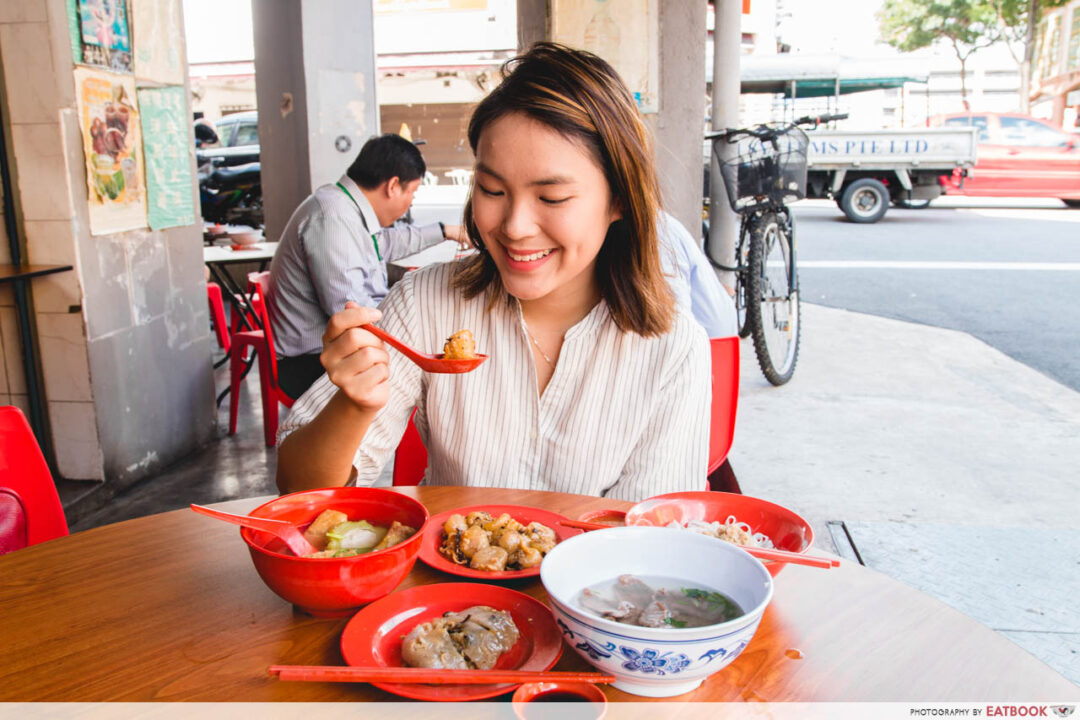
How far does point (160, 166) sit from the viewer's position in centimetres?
361

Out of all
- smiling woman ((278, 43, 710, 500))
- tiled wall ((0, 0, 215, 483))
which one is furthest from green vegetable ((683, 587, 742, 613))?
tiled wall ((0, 0, 215, 483))

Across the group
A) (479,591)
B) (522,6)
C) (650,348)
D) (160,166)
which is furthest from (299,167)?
(479,591)

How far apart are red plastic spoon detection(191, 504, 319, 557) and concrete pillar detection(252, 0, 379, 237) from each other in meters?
5.42

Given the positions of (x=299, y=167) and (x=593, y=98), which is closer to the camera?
(x=593, y=98)

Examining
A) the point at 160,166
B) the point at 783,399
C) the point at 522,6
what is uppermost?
the point at 522,6

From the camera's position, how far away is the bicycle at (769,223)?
15.9ft

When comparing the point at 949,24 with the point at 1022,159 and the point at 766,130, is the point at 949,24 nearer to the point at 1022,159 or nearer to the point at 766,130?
the point at 1022,159

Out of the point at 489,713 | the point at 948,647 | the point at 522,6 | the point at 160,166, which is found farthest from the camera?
the point at 522,6

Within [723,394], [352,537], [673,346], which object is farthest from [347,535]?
[723,394]

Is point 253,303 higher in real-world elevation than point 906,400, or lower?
higher

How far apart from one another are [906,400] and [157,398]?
407cm

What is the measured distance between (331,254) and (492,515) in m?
2.44

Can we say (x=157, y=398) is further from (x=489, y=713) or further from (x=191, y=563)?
(x=489, y=713)

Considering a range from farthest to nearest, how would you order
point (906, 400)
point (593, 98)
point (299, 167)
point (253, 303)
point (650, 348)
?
point (299, 167), point (906, 400), point (253, 303), point (650, 348), point (593, 98)
